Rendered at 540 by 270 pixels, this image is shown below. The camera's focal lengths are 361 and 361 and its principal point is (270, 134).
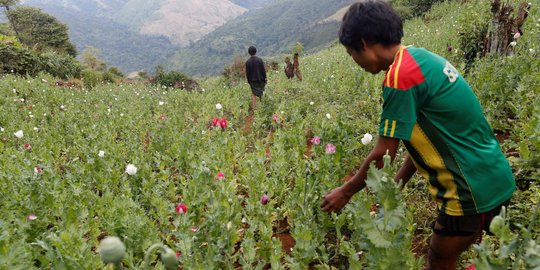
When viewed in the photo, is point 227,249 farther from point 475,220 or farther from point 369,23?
point 369,23

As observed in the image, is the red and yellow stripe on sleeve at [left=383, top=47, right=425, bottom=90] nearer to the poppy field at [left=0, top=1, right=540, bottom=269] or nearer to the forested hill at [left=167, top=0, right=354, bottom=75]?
the poppy field at [left=0, top=1, right=540, bottom=269]

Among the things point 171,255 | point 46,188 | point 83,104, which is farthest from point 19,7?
point 171,255

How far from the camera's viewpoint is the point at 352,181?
6.23ft

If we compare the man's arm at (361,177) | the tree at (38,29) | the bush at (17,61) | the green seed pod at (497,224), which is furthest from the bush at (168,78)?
the green seed pod at (497,224)

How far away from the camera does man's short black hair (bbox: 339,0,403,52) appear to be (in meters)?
1.64

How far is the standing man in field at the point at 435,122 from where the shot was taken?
1617mm

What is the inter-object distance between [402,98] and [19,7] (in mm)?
57290

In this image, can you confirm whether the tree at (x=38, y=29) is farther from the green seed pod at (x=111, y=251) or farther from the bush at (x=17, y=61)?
the green seed pod at (x=111, y=251)

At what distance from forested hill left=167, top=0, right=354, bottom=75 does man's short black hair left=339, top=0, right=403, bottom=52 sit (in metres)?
97.5

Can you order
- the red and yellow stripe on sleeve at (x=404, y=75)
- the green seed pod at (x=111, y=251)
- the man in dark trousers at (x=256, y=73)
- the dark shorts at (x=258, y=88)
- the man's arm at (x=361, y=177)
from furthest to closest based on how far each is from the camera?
the dark shorts at (x=258, y=88)
the man in dark trousers at (x=256, y=73)
the man's arm at (x=361, y=177)
the red and yellow stripe on sleeve at (x=404, y=75)
the green seed pod at (x=111, y=251)

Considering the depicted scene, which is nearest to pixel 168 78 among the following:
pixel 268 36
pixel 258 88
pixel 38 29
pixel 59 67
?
pixel 59 67

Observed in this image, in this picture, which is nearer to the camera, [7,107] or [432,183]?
[432,183]

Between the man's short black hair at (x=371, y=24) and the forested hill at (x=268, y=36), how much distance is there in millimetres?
97503

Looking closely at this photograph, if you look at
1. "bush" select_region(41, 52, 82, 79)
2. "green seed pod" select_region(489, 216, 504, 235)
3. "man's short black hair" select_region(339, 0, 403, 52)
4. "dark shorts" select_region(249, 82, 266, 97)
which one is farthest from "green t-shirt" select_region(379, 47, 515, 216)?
"bush" select_region(41, 52, 82, 79)
